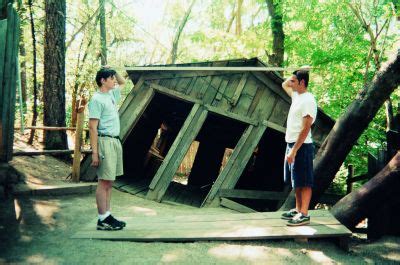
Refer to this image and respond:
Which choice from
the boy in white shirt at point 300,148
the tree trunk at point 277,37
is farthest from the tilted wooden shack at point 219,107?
the tree trunk at point 277,37

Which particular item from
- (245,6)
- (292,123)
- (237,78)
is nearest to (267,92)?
(237,78)

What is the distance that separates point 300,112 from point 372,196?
1877mm

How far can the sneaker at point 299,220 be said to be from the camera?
155 inches

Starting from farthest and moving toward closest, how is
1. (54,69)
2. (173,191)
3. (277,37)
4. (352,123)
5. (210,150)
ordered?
(210,150)
(277,37)
(173,191)
(54,69)
(352,123)

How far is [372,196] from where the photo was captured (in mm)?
4629

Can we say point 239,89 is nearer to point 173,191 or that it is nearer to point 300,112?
point 300,112

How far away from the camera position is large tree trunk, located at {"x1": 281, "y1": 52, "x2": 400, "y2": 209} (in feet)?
16.0

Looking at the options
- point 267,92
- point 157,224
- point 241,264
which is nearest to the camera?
point 241,264

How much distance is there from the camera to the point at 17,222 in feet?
14.1

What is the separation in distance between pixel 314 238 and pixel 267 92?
426 centimetres

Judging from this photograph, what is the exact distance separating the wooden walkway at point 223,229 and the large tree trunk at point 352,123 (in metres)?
1.20

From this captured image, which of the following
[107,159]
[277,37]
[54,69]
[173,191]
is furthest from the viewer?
[277,37]

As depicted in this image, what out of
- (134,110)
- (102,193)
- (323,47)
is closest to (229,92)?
(134,110)

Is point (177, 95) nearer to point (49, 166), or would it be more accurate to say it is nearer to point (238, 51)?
point (49, 166)
